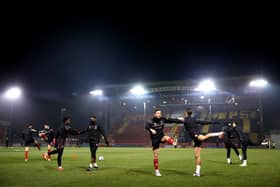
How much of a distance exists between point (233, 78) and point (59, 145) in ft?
147

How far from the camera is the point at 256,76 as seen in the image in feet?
167

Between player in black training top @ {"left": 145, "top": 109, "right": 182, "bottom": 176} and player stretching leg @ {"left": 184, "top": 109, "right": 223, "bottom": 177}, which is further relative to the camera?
player in black training top @ {"left": 145, "top": 109, "right": 182, "bottom": 176}

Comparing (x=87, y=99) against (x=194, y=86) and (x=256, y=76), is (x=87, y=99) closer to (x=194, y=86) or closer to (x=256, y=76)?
(x=194, y=86)

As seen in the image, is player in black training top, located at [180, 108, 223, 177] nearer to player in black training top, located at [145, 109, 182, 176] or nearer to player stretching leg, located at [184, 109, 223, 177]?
player stretching leg, located at [184, 109, 223, 177]

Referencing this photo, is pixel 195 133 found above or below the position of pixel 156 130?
below

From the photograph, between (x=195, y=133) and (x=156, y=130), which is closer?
(x=195, y=133)

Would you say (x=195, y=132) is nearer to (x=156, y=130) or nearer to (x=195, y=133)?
(x=195, y=133)

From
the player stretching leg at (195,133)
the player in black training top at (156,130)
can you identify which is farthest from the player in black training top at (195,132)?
the player in black training top at (156,130)

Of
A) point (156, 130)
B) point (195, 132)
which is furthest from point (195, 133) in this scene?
point (156, 130)

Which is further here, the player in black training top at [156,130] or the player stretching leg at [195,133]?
the player in black training top at [156,130]

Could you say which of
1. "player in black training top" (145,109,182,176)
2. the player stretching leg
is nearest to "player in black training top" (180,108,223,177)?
the player stretching leg

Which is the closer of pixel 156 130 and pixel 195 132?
pixel 195 132

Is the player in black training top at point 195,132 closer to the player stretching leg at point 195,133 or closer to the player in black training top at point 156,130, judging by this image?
the player stretching leg at point 195,133

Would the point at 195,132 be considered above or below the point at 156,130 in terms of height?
below
